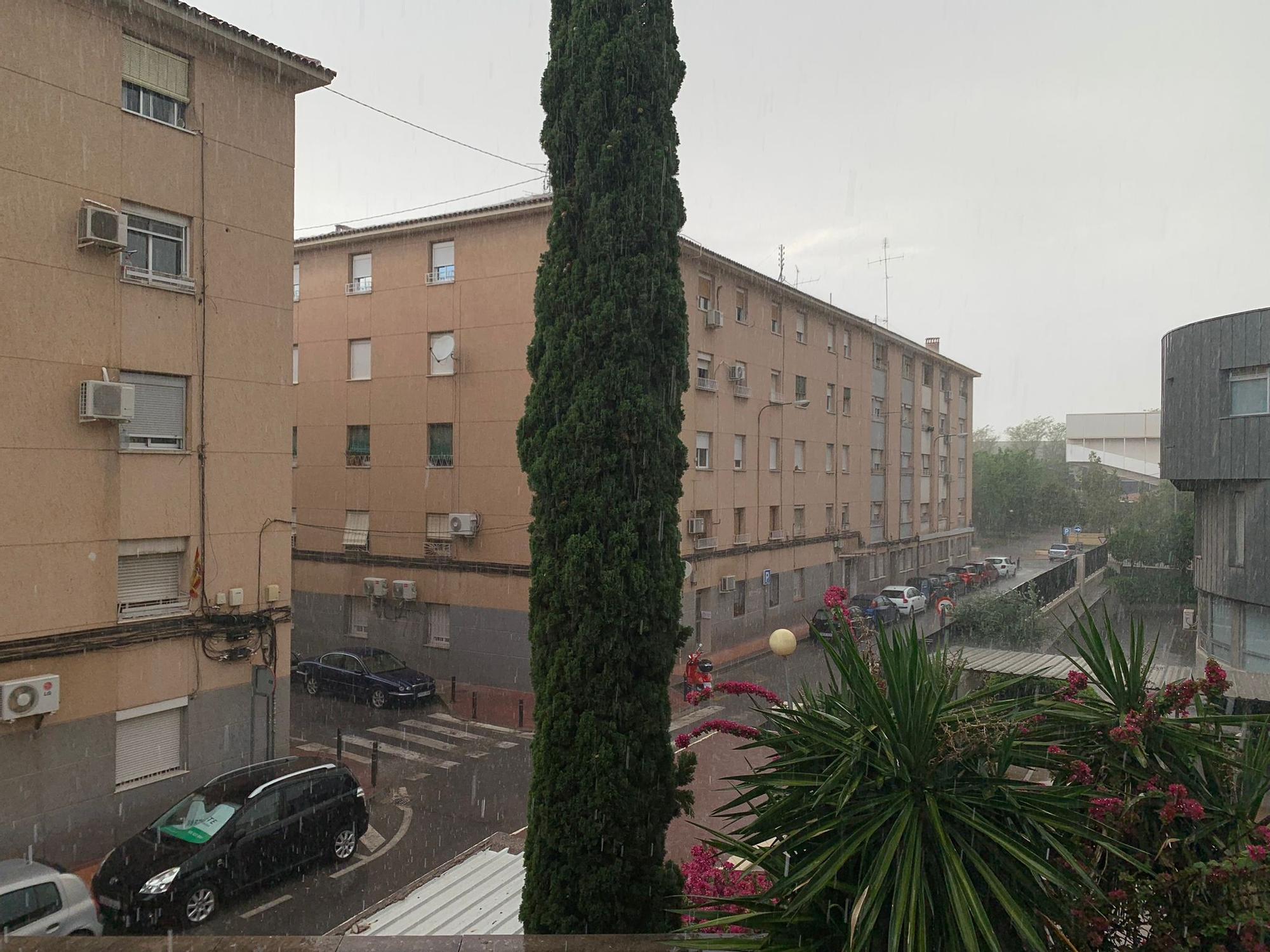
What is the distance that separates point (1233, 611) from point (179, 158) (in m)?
20.1

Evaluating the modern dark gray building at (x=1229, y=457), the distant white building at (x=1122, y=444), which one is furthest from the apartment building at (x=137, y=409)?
the distant white building at (x=1122, y=444)

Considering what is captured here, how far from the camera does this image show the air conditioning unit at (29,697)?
9570 millimetres

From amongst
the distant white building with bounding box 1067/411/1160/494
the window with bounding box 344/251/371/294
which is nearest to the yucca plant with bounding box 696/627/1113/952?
the window with bounding box 344/251/371/294

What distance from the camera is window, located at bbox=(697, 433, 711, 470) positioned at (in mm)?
22686

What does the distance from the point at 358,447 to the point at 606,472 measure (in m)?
16.8

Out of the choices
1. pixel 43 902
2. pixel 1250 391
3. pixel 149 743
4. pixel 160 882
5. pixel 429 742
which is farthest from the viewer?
pixel 429 742

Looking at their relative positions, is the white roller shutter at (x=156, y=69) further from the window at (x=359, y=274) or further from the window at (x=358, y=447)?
the window at (x=358, y=447)

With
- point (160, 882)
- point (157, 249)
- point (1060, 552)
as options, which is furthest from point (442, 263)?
point (1060, 552)

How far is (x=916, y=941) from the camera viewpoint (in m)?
2.96

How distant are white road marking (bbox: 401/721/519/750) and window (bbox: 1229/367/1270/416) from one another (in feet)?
49.4

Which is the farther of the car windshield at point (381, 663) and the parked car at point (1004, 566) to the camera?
the parked car at point (1004, 566)

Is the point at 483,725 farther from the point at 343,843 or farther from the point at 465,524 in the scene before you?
the point at 343,843

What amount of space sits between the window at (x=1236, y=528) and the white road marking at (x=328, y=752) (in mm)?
16786

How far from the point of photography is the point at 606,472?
6.32 m
